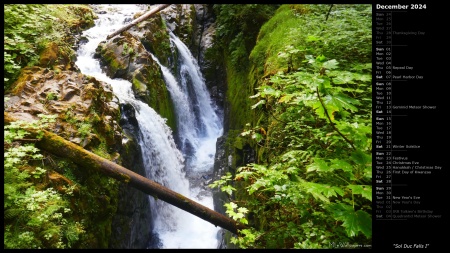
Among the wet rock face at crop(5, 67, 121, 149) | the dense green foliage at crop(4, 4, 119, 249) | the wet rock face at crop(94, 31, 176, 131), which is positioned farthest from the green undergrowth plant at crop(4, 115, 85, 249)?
the wet rock face at crop(94, 31, 176, 131)

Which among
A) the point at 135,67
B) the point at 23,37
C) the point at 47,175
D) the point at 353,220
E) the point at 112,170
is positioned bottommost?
the point at 112,170

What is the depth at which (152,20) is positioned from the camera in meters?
13.1

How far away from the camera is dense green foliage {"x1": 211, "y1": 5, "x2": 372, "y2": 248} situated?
92.3 inches

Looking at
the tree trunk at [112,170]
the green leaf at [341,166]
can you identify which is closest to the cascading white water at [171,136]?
A: the tree trunk at [112,170]

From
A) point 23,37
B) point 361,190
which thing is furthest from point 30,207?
→ point 23,37

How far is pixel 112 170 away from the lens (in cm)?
446

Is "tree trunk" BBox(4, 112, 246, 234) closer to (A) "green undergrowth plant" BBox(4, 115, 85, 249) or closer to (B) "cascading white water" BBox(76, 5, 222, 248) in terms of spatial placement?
(A) "green undergrowth plant" BBox(4, 115, 85, 249)

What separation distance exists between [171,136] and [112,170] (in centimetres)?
579

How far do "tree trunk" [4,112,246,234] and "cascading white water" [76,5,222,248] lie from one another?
10.6 feet

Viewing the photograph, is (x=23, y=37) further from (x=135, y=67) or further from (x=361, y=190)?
(x=361, y=190)
